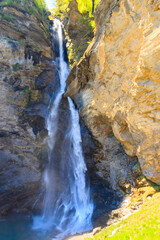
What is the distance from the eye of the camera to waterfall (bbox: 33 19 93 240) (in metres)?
11.3

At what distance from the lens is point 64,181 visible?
14.4 meters

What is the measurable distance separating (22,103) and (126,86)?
12.0 m

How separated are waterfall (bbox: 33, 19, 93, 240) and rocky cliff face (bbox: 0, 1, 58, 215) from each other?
127cm

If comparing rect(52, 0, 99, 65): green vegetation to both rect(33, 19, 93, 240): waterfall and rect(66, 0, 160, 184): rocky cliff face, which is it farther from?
rect(33, 19, 93, 240): waterfall

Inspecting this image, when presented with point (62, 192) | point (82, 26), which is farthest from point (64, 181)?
point (82, 26)

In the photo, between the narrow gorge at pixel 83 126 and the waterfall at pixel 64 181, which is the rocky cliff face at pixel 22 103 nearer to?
the narrow gorge at pixel 83 126

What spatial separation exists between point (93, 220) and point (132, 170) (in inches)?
185

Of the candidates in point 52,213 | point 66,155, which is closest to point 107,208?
point 52,213

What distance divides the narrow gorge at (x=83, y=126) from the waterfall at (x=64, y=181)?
9cm

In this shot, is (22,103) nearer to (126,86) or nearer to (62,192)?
(62,192)

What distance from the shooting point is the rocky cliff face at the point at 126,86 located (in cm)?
778

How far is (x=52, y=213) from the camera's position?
12812 mm

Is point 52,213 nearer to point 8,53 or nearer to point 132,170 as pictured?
point 132,170

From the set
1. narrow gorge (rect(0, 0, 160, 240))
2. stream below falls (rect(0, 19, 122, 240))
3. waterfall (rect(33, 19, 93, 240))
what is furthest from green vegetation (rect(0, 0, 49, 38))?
waterfall (rect(33, 19, 93, 240))
